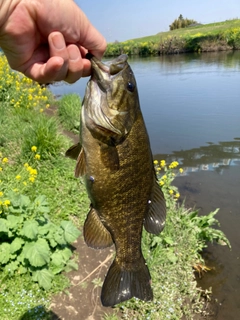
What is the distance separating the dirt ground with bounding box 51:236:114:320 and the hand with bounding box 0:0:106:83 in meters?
2.56

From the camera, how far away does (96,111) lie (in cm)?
179

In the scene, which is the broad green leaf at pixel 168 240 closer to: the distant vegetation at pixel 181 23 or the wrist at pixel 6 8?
the wrist at pixel 6 8

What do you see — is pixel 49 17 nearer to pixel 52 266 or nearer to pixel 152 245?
pixel 52 266

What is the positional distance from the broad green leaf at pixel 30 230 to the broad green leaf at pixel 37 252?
144 millimetres

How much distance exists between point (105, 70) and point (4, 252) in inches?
101

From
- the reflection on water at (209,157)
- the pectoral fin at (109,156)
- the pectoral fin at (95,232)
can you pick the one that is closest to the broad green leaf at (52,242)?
the pectoral fin at (95,232)

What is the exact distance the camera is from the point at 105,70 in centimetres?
177

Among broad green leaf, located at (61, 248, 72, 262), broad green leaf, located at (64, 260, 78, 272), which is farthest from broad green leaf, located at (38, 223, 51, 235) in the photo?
broad green leaf, located at (64, 260, 78, 272)

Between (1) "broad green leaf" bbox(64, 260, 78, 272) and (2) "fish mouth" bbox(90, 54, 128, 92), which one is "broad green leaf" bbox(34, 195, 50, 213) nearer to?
(1) "broad green leaf" bbox(64, 260, 78, 272)

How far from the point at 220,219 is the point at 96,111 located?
199 inches

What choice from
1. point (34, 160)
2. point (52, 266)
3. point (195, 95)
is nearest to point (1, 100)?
point (34, 160)

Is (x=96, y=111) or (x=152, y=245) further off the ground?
(x=96, y=111)

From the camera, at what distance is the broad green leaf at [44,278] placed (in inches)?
136

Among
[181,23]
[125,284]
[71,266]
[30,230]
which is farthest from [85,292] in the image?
[181,23]
